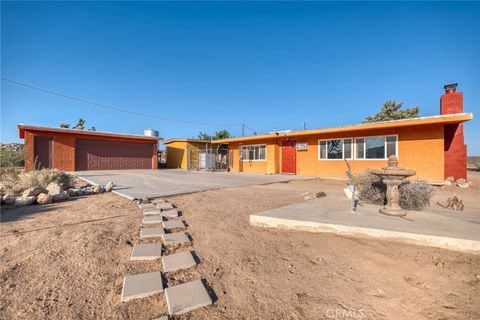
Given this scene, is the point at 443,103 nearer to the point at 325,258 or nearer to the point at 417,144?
the point at 417,144

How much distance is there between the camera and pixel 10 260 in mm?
2320

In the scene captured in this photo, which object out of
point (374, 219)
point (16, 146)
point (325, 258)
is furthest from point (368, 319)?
point (16, 146)

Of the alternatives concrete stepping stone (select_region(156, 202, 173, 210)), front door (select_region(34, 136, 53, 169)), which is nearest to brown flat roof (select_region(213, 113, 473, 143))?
concrete stepping stone (select_region(156, 202, 173, 210))

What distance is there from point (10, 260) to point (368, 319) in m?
3.46

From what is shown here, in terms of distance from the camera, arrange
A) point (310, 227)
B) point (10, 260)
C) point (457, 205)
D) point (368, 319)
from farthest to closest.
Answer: point (457, 205) → point (310, 227) → point (10, 260) → point (368, 319)

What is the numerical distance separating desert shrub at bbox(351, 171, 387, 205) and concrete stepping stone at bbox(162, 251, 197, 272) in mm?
4019

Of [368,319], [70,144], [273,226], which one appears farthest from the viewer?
[70,144]

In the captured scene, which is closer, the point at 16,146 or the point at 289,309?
the point at 289,309

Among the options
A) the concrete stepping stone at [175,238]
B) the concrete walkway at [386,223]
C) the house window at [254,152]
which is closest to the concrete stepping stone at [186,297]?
the concrete stepping stone at [175,238]

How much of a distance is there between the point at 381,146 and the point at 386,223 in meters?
8.26

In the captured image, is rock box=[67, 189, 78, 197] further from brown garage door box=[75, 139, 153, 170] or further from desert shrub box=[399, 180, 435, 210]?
brown garage door box=[75, 139, 153, 170]

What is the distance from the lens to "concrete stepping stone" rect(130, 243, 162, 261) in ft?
7.82

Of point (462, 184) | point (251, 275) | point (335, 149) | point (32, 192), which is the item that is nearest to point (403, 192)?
point (251, 275)

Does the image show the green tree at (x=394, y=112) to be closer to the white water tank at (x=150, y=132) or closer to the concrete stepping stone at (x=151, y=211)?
the white water tank at (x=150, y=132)
